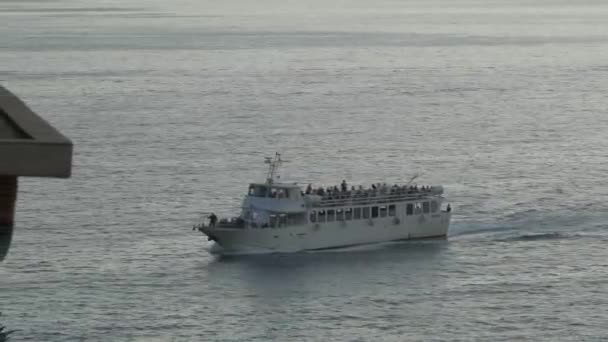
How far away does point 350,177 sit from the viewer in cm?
8656

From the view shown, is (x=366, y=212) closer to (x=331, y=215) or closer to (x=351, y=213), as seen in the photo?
(x=351, y=213)

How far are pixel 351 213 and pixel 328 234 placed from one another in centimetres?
173

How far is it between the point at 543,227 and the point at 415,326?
21.1 meters

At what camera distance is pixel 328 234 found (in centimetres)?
6862

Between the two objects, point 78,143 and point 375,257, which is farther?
point 78,143

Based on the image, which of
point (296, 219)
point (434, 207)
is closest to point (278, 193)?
point (296, 219)

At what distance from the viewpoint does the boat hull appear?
66625 mm

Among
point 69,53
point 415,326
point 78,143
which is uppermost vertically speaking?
point 69,53

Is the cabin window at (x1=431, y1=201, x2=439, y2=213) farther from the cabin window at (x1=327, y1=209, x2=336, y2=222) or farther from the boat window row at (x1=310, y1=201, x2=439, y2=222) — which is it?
the cabin window at (x1=327, y1=209, x2=336, y2=222)

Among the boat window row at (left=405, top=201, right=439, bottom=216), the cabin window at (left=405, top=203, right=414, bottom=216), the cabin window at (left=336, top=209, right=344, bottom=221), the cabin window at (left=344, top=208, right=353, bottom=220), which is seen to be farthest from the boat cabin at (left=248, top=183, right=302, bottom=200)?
the boat window row at (left=405, top=201, right=439, bottom=216)

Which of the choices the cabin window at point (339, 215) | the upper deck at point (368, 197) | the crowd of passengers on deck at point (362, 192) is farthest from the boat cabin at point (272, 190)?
the cabin window at point (339, 215)

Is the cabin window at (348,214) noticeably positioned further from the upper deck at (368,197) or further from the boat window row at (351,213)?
the upper deck at (368,197)

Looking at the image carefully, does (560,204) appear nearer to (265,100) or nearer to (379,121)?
(379,121)

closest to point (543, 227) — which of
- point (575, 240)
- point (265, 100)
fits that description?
point (575, 240)
